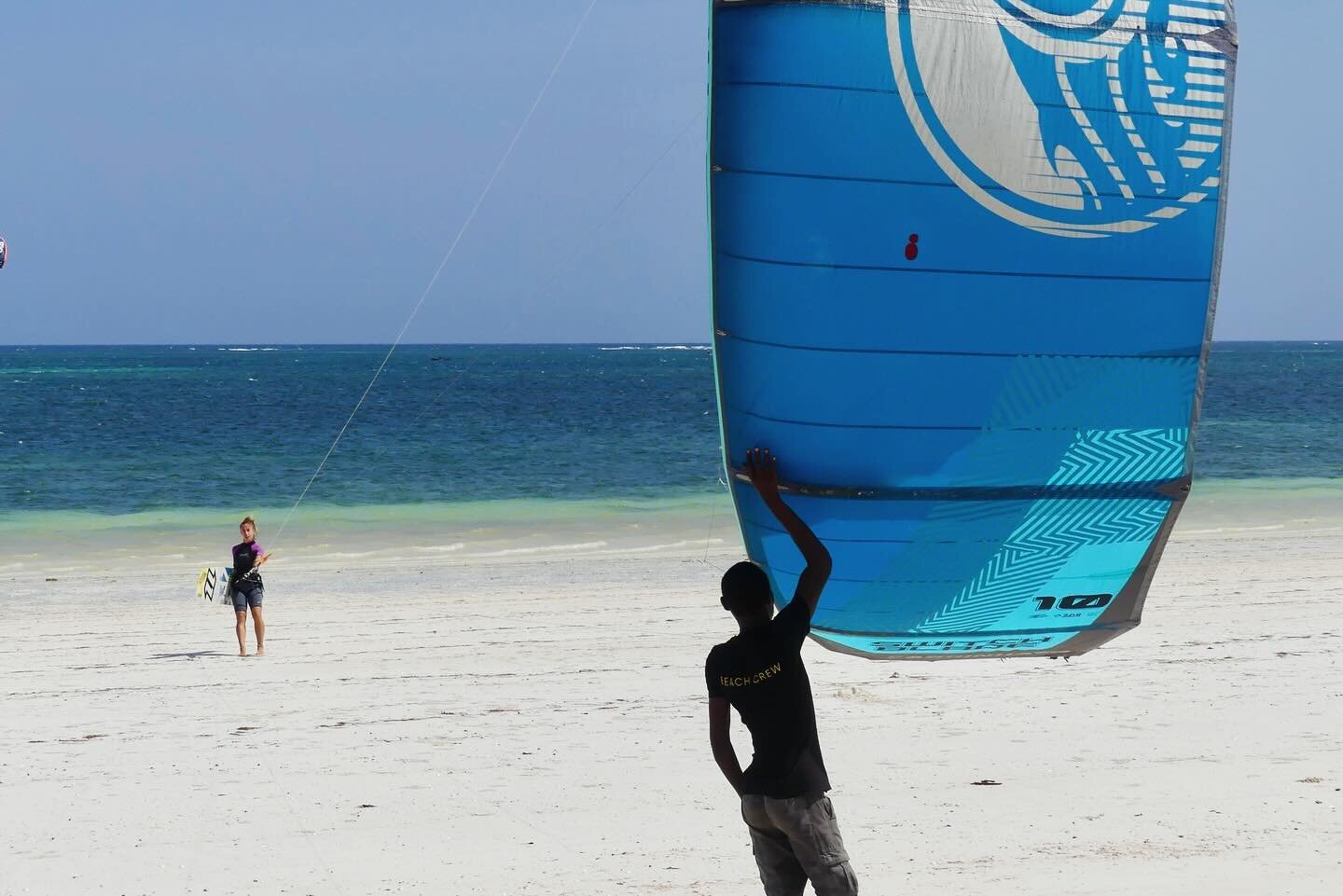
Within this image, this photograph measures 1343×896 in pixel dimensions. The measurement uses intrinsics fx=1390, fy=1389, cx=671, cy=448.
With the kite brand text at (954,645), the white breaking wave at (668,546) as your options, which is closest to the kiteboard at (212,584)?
the white breaking wave at (668,546)

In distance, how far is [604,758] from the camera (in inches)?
294

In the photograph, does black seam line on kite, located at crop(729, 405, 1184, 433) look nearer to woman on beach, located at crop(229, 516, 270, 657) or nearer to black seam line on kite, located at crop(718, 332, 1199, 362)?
black seam line on kite, located at crop(718, 332, 1199, 362)

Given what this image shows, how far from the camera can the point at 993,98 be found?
14.8 ft

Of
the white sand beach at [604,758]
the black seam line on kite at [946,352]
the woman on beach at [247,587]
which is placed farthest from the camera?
the woman on beach at [247,587]

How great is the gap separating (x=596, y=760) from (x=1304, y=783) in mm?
Answer: 3541

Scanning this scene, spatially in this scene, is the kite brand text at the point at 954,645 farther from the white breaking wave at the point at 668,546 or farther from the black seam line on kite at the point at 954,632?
the white breaking wave at the point at 668,546

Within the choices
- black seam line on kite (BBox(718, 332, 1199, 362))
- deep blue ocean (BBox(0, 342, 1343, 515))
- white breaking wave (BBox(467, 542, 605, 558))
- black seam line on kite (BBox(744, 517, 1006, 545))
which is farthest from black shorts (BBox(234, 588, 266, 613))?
deep blue ocean (BBox(0, 342, 1343, 515))

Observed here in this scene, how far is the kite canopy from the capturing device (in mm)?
4438

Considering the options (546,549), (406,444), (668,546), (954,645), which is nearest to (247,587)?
(954,645)

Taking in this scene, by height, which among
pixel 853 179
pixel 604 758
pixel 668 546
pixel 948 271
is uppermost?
pixel 853 179

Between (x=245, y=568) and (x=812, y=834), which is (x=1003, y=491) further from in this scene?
(x=245, y=568)

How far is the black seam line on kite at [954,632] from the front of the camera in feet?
16.8

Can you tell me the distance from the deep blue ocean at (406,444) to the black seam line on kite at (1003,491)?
20.4 meters

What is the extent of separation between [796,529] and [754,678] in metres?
0.64
